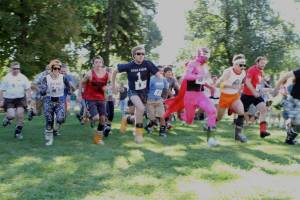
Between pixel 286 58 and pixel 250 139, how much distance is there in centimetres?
3572

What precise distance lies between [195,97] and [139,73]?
1289 mm

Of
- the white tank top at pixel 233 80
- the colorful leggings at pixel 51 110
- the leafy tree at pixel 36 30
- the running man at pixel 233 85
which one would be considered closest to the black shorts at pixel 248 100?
the running man at pixel 233 85

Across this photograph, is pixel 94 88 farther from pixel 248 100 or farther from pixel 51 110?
pixel 248 100

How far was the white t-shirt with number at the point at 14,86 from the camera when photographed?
1257 cm

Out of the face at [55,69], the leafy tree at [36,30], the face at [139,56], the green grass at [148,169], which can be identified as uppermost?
the leafy tree at [36,30]

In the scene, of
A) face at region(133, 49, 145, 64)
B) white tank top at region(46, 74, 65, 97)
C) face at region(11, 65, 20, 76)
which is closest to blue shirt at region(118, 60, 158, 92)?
face at region(133, 49, 145, 64)

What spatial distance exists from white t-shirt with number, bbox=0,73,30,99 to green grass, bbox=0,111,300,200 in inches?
43.0

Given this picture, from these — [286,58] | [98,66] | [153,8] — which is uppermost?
[153,8]

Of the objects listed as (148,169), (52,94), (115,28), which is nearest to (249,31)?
(115,28)

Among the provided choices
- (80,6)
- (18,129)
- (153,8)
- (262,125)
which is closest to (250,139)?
(262,125)

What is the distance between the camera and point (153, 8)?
41312 mm

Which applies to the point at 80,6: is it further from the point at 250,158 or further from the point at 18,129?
the point at 250,158

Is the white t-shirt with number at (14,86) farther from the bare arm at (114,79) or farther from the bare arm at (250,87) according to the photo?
the bare arm at (250,87)

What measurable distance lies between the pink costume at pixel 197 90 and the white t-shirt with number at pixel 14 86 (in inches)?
165
